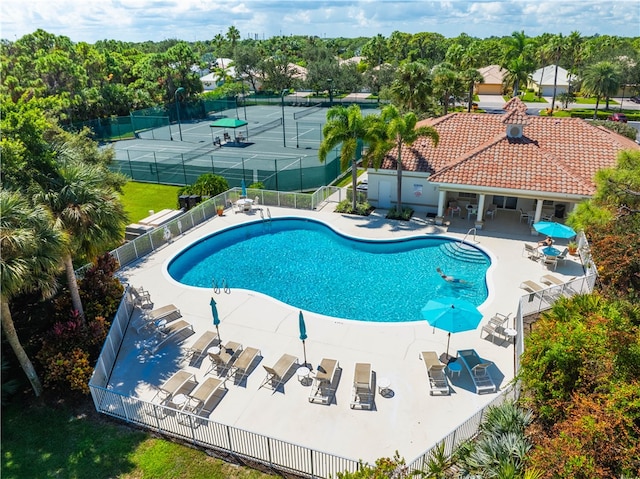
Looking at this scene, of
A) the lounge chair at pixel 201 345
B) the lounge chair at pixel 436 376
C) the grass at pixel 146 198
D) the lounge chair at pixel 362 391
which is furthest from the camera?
the grass at pixel 146 198

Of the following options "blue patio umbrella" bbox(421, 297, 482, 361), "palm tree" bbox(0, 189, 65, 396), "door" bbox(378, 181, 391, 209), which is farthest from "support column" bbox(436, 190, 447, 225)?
"palm tree" bbox(0, 189, 65, 396)

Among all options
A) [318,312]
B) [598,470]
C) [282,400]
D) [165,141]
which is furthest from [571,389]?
[165,141]

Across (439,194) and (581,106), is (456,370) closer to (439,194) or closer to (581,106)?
(439,194)

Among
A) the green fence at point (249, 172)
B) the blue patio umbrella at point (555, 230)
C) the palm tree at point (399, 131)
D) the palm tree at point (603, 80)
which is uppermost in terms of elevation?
the palm tree at point (603, 80)

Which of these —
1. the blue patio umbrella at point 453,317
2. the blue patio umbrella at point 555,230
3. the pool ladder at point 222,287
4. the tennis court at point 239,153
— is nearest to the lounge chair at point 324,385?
the blue patio umbrella at point 453,317

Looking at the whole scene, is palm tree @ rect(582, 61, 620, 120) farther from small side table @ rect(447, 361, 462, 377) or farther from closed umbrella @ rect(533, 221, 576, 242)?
small side table @ rect(447, 361, 462, 377)

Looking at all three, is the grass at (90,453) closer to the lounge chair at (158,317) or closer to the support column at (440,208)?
the lounge chair at (158,317)

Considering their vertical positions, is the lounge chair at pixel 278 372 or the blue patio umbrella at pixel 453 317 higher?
the blue patio umbrella at pixel 453 317
